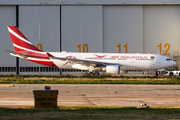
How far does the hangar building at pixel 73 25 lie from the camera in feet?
182

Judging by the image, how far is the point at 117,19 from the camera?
5625 cm

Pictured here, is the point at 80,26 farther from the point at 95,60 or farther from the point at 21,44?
the point at 95,60

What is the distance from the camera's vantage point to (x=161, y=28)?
188ft

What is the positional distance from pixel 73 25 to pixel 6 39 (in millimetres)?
13568

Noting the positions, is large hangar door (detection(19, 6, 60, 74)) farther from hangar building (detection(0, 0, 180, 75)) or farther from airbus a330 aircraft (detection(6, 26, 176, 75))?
airbus a330 aircraft (detection(6, 26, 176, 75))

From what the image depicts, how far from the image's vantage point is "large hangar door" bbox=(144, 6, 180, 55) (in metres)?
57.2

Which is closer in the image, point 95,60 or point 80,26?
point 95,60

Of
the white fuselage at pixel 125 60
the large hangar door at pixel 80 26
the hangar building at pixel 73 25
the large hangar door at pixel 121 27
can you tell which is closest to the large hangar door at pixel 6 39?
the hangar building at pixel 73 25

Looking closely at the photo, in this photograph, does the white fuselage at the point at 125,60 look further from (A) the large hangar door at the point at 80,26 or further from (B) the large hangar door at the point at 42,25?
(B) the large hangar door at the point at 42,25

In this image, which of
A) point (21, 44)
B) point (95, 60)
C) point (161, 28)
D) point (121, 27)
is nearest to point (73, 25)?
point (121, 27)

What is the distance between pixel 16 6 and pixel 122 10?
21.2 metres

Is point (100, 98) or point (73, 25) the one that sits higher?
point (73, 25)

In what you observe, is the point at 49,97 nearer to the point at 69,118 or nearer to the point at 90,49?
the point at 69,118

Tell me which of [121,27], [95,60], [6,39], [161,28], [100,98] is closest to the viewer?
[100,98]
